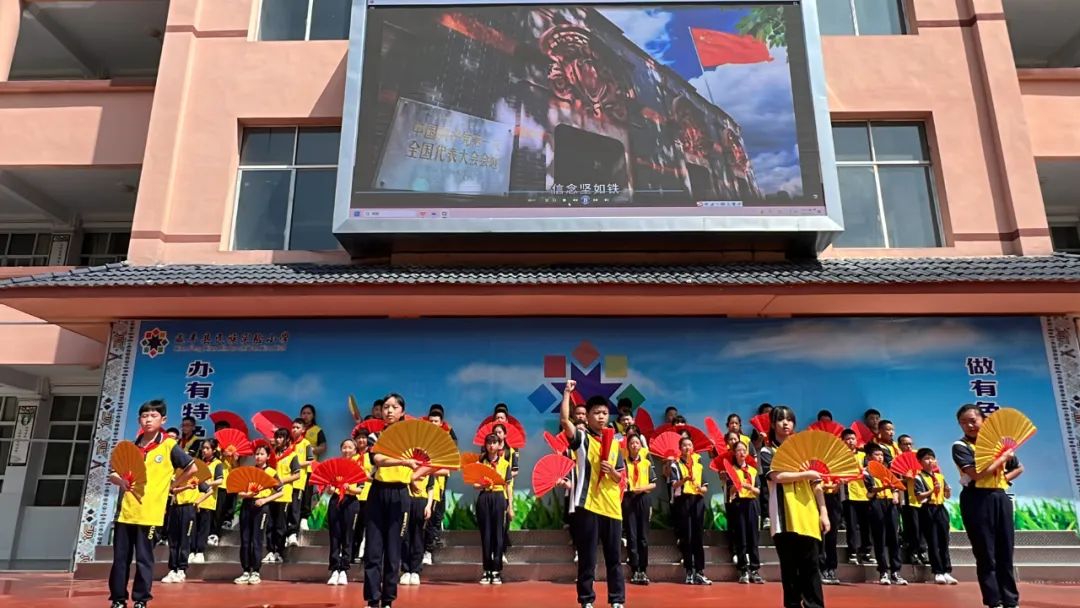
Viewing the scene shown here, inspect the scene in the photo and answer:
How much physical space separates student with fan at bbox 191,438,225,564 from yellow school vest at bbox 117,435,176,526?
3.03 meters

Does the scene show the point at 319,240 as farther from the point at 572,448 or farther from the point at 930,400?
the point at 930,400

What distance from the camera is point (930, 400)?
9828 mm

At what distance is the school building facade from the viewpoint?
30.6ft

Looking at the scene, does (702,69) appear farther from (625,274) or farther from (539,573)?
(539,573)

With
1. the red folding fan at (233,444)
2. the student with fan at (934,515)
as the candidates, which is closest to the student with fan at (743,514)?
the student with fan at (934,515)

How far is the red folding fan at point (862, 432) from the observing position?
9643 mm

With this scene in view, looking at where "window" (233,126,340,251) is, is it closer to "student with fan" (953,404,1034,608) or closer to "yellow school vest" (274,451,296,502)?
"yellow school vest" (274,451,296,502)

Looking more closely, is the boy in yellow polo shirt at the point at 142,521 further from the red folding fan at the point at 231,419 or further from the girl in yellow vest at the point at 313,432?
the red folding fan at the point at 231,419

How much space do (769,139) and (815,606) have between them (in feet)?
23.1

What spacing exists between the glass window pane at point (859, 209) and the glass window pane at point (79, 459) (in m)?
12.9

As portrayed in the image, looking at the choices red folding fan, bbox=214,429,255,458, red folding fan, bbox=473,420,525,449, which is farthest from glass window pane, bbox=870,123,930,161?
red folding fan, bbox=214,429,255,458

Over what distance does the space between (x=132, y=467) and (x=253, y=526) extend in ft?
8.80

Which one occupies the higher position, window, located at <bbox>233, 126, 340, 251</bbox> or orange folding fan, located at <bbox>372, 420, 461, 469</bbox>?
window, located at <bbox>233, 126, 340, 251</bbox>

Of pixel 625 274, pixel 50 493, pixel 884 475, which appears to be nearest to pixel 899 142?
pixel 625 274
